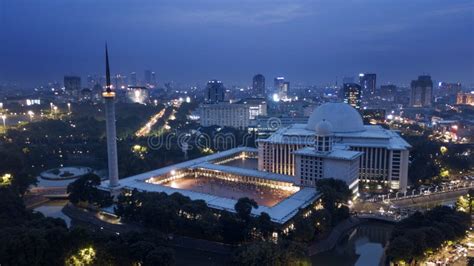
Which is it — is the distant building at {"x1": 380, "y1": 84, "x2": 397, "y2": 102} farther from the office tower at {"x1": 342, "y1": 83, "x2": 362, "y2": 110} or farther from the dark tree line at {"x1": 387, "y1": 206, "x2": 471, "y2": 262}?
the dark tree line at {"x1": 387, "y1": 206, "x2": 471, "y2": 262}

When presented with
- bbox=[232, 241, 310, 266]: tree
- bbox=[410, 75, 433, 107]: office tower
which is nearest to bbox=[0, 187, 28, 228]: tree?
bbox=[232, 241, 310, 266]: tree

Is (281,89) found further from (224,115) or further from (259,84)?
(224,115)

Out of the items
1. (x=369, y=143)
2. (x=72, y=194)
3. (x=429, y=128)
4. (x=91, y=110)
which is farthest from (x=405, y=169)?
(x=91, y=110)

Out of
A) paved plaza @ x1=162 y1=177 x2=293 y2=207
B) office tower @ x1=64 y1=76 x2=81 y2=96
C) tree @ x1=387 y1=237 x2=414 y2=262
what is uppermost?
office tower @ x1=64 y1=76 x2=81 y2=96

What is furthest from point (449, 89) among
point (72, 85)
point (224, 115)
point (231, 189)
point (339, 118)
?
point (231, 189)

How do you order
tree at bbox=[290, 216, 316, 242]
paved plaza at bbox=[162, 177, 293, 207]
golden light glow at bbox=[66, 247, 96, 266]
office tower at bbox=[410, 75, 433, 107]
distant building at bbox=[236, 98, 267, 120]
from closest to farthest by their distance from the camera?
golden light glow at bbox=[66, 247, 96, 266], tree at bbox=[290, 216, 316, 242], paved plaza at bbox=[162, 177, 293, 207], distant building at bbox=[236, 98, 267, 120], office tower at bbox=[410, 75, 433, 107]
